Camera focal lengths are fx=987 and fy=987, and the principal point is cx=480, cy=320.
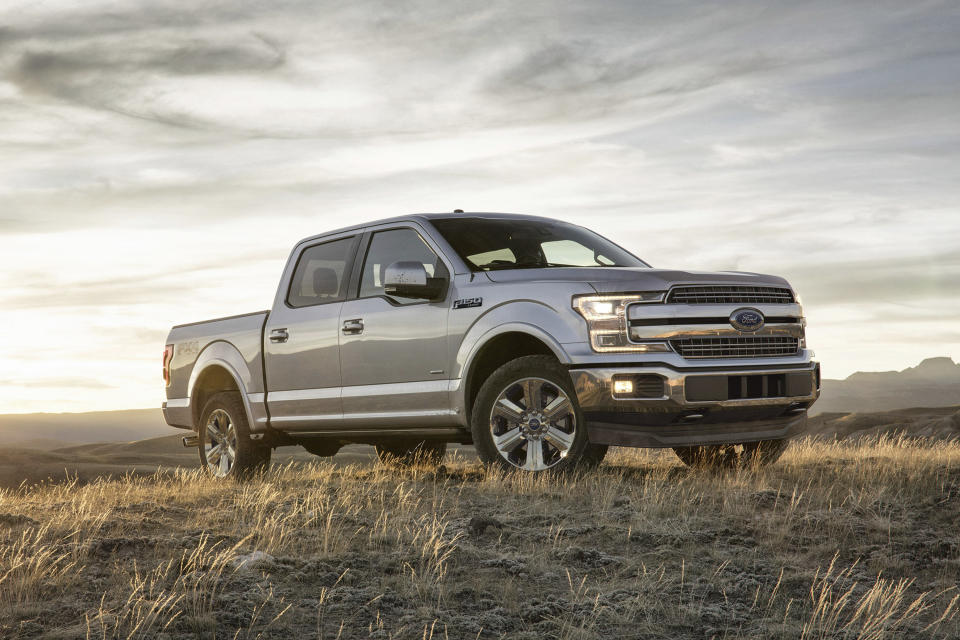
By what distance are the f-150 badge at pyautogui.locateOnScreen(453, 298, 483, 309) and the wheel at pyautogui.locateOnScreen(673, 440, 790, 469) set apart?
2.37 metres

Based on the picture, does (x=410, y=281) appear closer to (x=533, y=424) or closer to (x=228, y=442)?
(x=533, y=424)

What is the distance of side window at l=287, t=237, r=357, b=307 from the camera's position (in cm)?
903

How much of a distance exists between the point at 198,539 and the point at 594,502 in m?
2.46

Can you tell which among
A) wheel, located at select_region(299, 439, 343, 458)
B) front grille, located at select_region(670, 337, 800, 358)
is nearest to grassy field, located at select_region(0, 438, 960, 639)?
front grille, located at select_region(670, 337, 800, 358)

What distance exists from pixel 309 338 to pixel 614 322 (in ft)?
10.7

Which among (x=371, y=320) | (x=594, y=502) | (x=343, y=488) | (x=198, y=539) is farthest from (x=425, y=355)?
(x=198, y=539)

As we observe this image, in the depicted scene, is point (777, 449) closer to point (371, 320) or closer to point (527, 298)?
point (527, 298)

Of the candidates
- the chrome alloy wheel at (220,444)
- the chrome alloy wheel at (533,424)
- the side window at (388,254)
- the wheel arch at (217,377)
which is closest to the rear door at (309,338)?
the side window at (388,254)

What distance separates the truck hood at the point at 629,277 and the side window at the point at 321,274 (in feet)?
6.16

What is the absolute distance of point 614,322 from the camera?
271 inches

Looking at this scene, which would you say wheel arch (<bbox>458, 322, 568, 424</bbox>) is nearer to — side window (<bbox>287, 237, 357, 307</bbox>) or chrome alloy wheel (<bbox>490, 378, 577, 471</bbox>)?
chrome alloy wheel (<bbox>490, 378, 577, 471</bbox>)

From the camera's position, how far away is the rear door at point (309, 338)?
8797 millimetres

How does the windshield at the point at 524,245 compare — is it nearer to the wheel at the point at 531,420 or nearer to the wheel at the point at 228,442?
the wheel at the point at 531,420

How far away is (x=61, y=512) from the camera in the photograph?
6.83m
